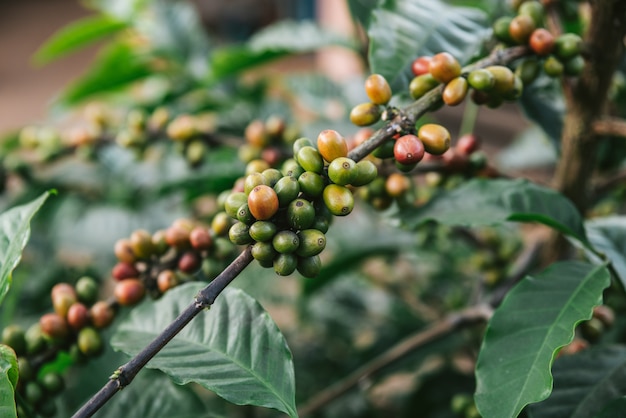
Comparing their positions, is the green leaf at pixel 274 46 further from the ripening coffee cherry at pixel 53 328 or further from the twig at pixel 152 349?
the twig at pixel 152 349

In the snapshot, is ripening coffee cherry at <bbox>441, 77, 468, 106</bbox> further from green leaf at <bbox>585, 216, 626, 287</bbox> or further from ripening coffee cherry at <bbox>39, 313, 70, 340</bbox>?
ripening coffee cherry at <bbox>39, 313, 70, 340</bbox>

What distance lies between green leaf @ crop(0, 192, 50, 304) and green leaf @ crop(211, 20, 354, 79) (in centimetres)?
57

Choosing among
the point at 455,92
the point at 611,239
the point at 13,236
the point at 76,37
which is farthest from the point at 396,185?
the point at 76,37

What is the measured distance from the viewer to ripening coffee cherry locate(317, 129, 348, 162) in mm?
420

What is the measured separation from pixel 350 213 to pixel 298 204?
198mm

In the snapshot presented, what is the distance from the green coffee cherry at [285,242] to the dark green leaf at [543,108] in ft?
1.30

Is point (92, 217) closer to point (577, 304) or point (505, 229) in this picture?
point (505, 229)

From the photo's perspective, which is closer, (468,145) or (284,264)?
(284,264)

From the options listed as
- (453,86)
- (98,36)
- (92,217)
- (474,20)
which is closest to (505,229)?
(474,20)

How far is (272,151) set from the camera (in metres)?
0.74

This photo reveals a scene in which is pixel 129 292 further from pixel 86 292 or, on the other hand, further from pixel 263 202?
pixel 263 202

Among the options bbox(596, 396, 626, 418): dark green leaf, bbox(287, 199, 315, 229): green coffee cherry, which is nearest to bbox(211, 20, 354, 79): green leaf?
bbox(287, 199, 315, 229): green coffee cherry

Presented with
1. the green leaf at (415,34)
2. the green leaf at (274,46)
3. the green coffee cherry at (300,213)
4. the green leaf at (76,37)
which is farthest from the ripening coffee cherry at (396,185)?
the green leaf at (76,37)

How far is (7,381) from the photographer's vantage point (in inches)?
15.6
